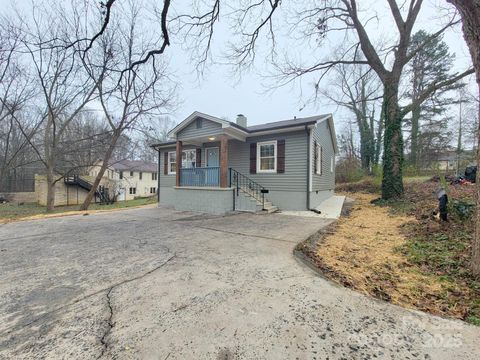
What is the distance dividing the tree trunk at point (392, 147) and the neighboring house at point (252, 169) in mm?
2976

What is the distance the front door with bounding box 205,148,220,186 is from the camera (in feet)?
33.2

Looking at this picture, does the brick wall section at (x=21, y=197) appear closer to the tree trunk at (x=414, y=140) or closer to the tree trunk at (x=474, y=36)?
the tree trunk at (x=474, y=36)

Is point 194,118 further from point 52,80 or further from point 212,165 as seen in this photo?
point 52,80

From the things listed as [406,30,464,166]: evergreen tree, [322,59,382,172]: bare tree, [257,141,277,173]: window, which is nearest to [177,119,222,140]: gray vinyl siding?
[257,141,277,173]: window

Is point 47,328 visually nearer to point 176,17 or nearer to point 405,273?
point 405,273

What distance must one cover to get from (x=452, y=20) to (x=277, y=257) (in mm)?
10760

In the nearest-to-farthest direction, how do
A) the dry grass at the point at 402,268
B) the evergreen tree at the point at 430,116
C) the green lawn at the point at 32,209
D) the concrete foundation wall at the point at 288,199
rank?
the dry grass at the point at 402,268 < the concrete foundation wall at the point at 288,199 < the green lawn at the point at 32,209 < the evergreen tree at the point at 430,116

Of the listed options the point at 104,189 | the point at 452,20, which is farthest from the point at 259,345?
the point at 104,189

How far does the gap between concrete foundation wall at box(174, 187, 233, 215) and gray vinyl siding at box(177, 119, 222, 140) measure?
2535 mm

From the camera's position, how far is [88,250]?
4590mm

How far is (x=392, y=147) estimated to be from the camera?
1041 cm

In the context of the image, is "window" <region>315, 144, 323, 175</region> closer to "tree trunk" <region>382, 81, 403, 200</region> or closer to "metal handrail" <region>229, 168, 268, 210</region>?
"tree trunk" <region>382, 81, 403, 200</region>

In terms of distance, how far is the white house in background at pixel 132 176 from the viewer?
100ft

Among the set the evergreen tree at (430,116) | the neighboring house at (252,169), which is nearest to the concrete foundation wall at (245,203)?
the neighboring house at (252,169)
